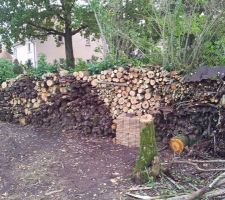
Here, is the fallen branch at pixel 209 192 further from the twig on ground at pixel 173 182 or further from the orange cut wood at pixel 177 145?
the orange cut wood at pixel 177 145

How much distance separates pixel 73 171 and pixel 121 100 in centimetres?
176

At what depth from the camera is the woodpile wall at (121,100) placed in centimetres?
554

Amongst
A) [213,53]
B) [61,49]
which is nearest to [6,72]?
[213,53]

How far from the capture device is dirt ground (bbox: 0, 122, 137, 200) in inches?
172

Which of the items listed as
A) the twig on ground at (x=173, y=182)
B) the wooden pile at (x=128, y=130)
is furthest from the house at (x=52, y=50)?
the twig on ground at (x=173, y=182)

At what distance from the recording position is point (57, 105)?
6910mm

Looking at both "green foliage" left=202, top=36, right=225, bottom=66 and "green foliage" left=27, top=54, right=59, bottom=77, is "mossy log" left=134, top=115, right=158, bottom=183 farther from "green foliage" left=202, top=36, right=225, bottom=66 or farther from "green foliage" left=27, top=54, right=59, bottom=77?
"green foliage" left=27, top=54, right=59, bottom=77

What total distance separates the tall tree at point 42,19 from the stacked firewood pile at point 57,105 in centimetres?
941

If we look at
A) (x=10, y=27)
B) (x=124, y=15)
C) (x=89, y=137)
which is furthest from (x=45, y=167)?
(x=10, y=27)

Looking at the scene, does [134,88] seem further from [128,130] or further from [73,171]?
[73,171]

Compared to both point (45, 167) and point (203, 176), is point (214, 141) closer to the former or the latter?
point (203, 176)

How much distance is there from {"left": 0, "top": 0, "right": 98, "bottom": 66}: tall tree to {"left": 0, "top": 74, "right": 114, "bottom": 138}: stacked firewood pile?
941 centimetres

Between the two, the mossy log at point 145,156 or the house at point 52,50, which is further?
the house at point 52,50

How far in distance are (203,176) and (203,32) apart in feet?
9.58
